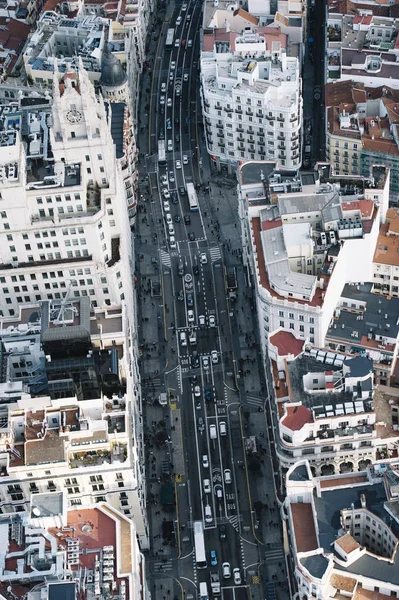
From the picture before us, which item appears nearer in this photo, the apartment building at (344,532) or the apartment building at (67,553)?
the apartment building at (67,553)

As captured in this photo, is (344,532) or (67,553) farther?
(344,532)

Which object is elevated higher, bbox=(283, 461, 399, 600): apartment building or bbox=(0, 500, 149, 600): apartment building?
bbox=(0, 500, 149, 600): apartment building

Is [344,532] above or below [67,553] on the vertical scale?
below

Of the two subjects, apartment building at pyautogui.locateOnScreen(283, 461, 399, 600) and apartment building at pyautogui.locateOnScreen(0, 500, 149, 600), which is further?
apartment building at pyautogui.locateOnScreen(283, 461, 399, 600)

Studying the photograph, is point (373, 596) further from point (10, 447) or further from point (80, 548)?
point (10, 447)

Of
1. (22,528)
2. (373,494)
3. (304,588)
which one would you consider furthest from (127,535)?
(373,494)
